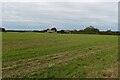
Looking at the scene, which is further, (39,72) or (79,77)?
(39,72)

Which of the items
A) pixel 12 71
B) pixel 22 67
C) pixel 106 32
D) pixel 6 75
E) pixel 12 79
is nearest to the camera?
pixel 12 79

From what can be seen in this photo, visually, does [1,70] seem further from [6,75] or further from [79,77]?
[79,77]

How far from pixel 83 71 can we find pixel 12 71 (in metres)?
3.27

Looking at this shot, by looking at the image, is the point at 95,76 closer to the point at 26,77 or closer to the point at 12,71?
the point at 26,77

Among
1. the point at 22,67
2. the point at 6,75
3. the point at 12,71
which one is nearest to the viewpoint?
the point at 6,75

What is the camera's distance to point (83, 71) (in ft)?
40.0

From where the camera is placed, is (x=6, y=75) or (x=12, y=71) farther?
Answer: (x=12, y=71)

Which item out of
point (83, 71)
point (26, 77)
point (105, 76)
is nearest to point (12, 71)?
point (26, 77)

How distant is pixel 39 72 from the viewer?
11.5 meters

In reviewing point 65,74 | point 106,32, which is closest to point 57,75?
point 65,74

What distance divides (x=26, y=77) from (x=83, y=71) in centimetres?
302

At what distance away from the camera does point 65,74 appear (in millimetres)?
11188

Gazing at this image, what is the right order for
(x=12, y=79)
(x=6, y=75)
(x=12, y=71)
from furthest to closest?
(x=12, y=71)
(x=6, y=75)
(x=12, y=79)

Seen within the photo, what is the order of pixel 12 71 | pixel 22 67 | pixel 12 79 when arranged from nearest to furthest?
pixel 12 79, pixel 12 71, pixel 22 67
